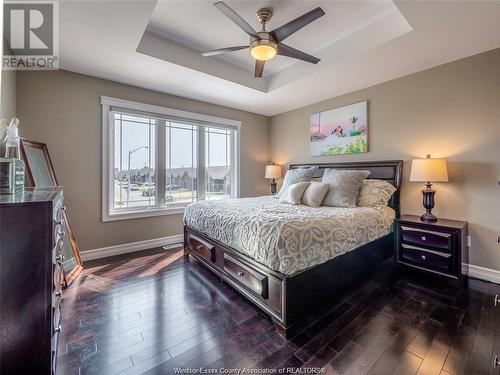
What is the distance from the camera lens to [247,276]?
2.05m

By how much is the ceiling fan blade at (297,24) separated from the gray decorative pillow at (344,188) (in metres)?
1.85

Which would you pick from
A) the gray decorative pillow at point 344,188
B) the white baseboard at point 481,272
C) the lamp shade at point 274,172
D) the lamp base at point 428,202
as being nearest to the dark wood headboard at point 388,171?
the gray decorative pillow at point 344,188

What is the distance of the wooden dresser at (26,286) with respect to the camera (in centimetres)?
108

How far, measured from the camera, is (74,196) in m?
3.12

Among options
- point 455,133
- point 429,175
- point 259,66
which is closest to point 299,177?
point 429,175

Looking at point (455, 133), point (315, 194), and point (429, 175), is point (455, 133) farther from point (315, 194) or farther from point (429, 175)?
point (315, 194)

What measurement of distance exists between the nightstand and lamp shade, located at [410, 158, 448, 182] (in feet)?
1.63

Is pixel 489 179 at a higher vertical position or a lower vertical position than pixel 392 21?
lower

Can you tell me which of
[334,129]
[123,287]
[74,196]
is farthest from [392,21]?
[74,196]

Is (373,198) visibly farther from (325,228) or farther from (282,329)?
(282,329)

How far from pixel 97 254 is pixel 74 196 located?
859 millimetres

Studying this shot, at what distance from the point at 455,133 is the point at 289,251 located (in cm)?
269

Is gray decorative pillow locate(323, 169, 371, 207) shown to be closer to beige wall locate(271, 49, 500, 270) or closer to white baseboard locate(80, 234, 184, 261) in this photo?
beige wall locate(271, 49, 500, 270)

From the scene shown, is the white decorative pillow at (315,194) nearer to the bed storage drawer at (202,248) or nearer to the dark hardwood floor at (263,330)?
the dark hardwood floor at (263,330)
